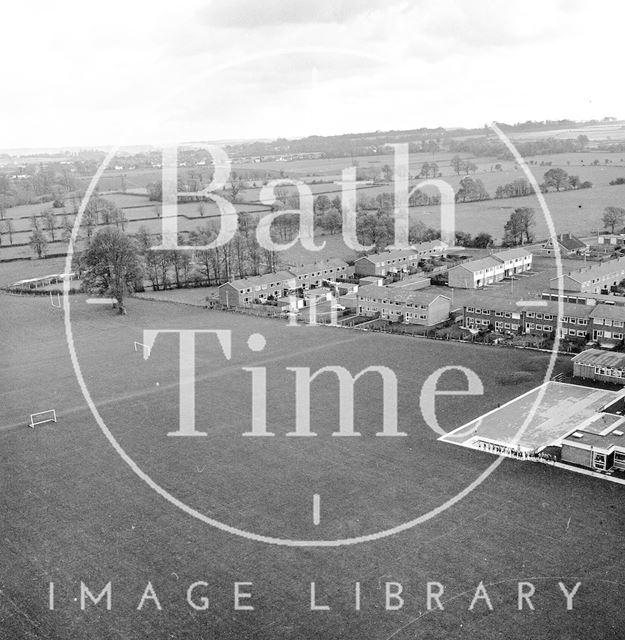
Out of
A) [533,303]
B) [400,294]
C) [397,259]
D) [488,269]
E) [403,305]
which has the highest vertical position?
[397,259]

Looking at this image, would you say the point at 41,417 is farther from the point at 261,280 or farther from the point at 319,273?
the point at 319,273

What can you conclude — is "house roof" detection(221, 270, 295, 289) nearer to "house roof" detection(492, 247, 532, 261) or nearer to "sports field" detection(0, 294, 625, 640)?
"house roof" detection(492, 247, 532, 261)

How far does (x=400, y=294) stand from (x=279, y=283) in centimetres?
636

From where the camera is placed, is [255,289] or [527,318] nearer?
[527,318]

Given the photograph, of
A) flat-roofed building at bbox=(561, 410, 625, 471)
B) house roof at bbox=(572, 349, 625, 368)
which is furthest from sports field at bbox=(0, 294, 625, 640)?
house roof at bbox=(572, 349, 625, 368)

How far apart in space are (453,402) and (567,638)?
27.6 feet

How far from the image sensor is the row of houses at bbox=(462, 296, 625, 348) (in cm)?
2172

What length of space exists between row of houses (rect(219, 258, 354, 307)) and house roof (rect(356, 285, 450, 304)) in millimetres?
4580

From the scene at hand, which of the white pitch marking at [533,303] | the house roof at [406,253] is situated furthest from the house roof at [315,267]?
the white pitch marking at [533,303]

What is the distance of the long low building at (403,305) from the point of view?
83.6 feet

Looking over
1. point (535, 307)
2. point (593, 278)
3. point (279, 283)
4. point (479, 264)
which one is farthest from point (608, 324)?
point (279, 283)

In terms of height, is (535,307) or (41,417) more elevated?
(535,307)

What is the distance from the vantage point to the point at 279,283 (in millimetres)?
30719

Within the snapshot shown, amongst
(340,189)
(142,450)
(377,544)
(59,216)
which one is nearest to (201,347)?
(142,450)
